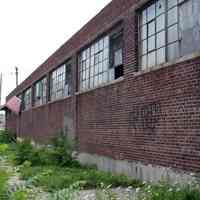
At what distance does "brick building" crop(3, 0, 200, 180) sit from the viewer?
32.4ft

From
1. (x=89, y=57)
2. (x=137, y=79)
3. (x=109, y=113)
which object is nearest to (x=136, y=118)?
(x=137, y=79)

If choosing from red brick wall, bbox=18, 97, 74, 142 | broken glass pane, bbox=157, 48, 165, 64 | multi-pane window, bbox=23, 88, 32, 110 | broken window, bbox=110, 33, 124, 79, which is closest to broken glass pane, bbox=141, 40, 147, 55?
broken glass pane, bbox=157, 48, 165, 64

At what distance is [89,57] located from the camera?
60.6 feet

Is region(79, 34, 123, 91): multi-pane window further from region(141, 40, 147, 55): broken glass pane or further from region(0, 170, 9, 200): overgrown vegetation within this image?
region(0, 170, 9, 200): overgrown vegetation

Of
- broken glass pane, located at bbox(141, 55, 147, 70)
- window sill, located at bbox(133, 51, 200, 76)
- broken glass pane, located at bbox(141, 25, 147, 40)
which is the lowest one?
window sill, located at bbox(133, 51, 200, 76)

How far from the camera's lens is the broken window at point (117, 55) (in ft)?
48.3

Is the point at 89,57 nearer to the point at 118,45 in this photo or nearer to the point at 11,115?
the point at 118,45

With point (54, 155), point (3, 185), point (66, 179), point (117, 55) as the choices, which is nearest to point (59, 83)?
point (54, 155)

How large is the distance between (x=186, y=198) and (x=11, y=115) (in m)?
41.4

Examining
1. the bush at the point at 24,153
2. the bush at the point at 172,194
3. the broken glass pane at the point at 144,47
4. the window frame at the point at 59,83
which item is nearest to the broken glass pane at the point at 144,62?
the broken glass pane at the point at 144,47

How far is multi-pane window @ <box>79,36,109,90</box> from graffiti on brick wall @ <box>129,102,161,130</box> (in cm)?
365

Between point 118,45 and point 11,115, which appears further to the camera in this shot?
point 11,115

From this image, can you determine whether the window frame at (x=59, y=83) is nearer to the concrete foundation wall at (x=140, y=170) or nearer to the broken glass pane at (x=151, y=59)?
the concrete foundation wall at (x=140, y=170)

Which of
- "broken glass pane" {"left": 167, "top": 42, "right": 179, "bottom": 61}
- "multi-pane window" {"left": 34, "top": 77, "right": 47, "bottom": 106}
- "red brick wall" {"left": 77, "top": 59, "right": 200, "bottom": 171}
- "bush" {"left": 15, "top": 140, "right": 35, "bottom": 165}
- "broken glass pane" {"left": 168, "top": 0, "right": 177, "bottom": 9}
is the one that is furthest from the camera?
"multi-pane window" {"left": 34, "top": 77, "right": 47, "bottom": 106}
